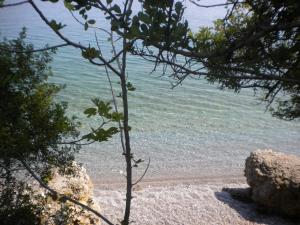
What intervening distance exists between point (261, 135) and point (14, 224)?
40.5ft

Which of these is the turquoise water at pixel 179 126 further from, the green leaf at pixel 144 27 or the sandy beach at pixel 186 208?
the green leaf at pixel 144 27

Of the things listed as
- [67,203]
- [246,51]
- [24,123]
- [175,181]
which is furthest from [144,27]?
[175,181]

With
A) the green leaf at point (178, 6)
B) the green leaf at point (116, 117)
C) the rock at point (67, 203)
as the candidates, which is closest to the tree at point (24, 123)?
the rock at point (67, 203)

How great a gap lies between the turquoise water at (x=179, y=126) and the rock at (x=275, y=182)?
3.85 metres

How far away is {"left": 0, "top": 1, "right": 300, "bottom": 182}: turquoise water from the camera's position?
12148mm

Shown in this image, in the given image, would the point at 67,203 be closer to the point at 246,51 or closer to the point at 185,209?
the point at 246,51

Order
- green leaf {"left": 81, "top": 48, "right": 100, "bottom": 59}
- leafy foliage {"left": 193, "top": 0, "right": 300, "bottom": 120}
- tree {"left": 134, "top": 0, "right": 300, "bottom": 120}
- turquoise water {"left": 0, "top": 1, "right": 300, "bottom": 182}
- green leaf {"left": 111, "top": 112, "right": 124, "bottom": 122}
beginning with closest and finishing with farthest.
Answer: green leaf {"left": 81, "top": 48, "right": 100, "bottom": 59} < tree {"left": 134, "top": 0, "right": 300, "bottom": 120} < green leaf {"left": 111, "top": 112, "right": 124, "bottom": 122} < leafy foliage {"left": 193, "top": 0, "right": 300, "bottom": 120} < turquoise water {"left": 0, "top": 1, "right": 300, "bottom": 182}

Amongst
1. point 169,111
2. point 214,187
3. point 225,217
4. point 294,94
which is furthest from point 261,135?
point 294,94

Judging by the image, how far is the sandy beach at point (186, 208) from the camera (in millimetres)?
7484

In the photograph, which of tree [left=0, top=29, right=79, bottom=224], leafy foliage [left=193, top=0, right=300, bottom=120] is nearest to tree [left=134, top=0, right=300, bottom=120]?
leafy foliage [left=193, top=0, right=300, bottom=120]

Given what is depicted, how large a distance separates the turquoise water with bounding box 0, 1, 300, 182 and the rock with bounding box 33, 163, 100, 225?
4.67m

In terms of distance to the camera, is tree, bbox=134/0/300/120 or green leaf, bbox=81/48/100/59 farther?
tree, bbox=134/0/300/120

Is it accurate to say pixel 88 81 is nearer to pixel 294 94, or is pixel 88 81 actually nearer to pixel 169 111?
pixel 169 111

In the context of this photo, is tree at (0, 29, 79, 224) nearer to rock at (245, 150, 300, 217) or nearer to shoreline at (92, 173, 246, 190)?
rock at (245, 150, 300, 217)
